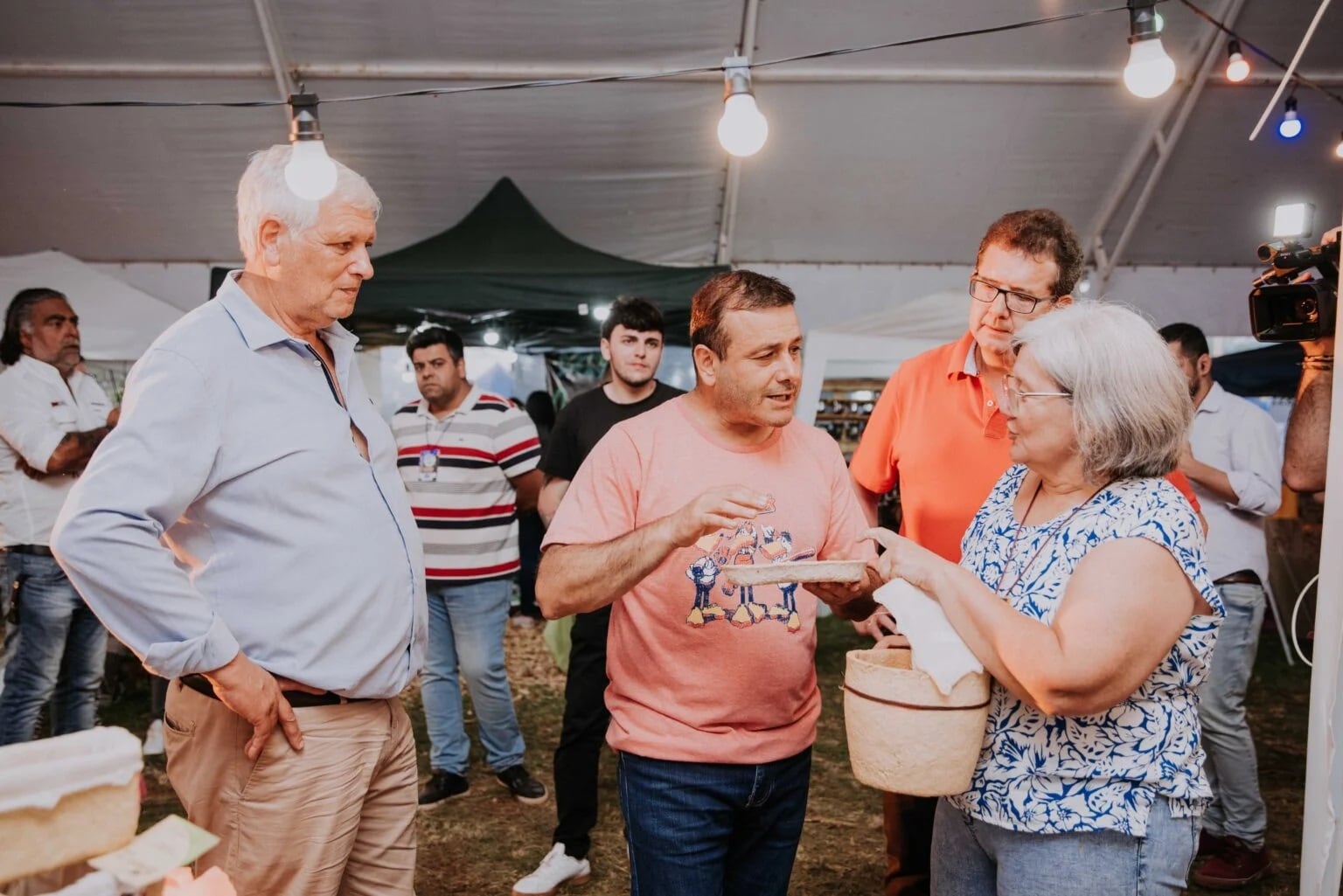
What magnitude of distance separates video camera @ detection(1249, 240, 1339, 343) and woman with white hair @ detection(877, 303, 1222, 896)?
117 cm

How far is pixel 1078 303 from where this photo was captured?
1.83 m

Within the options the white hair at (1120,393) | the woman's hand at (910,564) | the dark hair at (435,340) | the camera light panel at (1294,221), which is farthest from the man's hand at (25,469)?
the camera light panel at (1294,221)

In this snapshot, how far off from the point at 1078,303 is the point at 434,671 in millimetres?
3519

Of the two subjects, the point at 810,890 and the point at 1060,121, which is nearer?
the point at 810,890

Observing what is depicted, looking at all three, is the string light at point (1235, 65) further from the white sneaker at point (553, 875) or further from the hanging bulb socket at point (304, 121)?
the white sneaker at point (553, 875)

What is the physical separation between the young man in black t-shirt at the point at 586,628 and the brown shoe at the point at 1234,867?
2.42m

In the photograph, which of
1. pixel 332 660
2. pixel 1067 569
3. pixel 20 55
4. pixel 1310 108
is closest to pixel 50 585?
pixel 332 660

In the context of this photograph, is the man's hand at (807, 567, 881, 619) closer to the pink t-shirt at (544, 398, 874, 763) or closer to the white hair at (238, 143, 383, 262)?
the pink t-shirt at (544, 398, 874, 763)

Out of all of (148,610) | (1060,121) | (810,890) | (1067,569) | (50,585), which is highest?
(1060,121)

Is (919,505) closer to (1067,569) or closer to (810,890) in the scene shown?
(1067,569)

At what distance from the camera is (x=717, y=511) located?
168 centimetres

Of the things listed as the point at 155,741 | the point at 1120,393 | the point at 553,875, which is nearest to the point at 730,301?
the point at 1120,393

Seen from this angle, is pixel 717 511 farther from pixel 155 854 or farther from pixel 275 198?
pixel 275 198

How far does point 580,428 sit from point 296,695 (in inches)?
88.2
